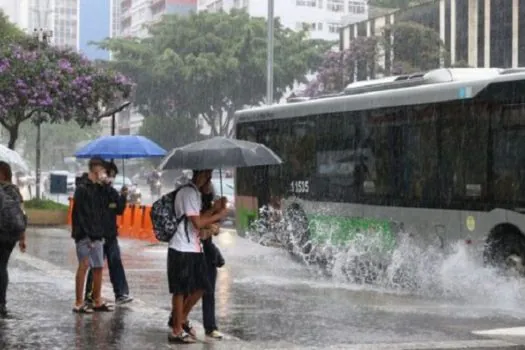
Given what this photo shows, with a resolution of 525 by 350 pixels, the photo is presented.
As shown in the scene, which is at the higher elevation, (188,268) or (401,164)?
(401,164)

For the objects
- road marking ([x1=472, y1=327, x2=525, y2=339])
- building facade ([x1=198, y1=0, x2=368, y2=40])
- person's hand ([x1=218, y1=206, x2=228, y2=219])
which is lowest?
road marking ([x1=472, y1=327, x2=525, y2=339])

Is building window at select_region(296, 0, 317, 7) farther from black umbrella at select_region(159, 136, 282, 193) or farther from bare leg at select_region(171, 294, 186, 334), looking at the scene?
bare leg at select_region(171, 294, 186, 334)

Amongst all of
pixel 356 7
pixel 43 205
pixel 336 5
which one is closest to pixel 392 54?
pixel 43 205

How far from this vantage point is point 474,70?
1591 cm

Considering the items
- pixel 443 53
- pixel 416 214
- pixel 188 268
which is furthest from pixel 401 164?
pixel 443 53

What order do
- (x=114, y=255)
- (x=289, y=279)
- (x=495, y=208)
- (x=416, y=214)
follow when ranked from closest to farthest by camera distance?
(x=114, y=255)
(x=495, y=208)
(x=416, y=214)
(x=289, y=279)

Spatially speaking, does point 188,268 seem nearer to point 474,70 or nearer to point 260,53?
point 474,70

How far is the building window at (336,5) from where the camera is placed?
308ft

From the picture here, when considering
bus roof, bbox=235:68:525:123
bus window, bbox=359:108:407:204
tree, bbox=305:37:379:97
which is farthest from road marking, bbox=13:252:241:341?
tree, bbox=305:37:379:97

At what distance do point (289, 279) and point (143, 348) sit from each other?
23.8ft

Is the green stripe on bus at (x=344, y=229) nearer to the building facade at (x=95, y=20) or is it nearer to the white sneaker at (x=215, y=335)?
the white sneaker at (x=215, y=335)

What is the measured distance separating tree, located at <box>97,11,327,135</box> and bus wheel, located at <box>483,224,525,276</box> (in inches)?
1853

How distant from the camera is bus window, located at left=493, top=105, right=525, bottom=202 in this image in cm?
1379

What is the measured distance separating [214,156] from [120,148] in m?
8.75
